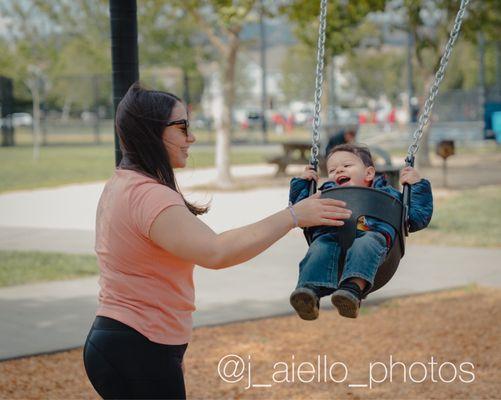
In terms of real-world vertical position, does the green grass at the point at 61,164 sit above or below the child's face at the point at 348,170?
below

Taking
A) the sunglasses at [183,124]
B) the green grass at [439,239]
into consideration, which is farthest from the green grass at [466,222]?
the sunglasses at [183,124]

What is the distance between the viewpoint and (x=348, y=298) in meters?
3.55

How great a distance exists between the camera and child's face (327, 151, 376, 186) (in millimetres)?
3994

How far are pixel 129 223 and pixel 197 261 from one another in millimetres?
257

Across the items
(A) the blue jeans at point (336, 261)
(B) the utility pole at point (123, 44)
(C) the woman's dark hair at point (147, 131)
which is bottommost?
(A) the blue jeans at point (336, 261)

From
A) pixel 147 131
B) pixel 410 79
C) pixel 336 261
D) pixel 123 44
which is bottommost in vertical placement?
pixel 410 79

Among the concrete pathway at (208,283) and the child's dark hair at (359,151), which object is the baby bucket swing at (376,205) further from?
the concrete pathway at (208,283)

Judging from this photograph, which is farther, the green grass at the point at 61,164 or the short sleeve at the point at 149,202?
the green grass at the point at 61,164

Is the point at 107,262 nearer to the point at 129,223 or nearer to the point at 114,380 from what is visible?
the point at 129,223

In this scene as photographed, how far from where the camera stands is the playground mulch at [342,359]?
19.0 feet

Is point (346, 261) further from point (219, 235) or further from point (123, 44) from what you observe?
point (123, 44)

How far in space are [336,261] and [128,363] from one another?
107 cm

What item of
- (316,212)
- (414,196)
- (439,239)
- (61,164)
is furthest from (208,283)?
Result: (61,164)

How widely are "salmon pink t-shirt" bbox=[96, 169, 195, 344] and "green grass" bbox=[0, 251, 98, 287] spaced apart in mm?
6163
